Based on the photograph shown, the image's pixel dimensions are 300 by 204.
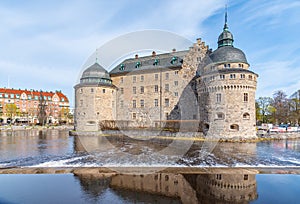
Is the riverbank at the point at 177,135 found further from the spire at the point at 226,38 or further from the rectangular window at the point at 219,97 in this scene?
the spire at the point at 226,38


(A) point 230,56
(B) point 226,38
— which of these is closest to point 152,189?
(A) point 230,56

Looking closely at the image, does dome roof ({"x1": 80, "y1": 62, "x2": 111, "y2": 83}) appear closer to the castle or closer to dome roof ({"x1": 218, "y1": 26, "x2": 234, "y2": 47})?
the castle

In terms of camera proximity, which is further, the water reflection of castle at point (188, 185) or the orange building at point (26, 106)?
the orange building at point (26, 106)

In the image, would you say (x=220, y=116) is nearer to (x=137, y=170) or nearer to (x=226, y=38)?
(x=226, y=38)

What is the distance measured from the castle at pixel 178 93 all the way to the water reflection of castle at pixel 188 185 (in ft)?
54.7

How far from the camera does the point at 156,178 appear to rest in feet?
30.0

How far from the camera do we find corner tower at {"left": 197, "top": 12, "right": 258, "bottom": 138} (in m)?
25.0

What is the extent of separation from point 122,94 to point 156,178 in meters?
32.2

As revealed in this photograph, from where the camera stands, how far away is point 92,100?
1362 inches

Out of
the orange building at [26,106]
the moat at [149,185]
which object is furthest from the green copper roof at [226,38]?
the orange building at [26,106]

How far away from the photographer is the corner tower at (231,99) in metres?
25.0

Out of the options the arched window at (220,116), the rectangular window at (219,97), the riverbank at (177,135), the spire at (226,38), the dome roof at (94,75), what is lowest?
the riverbank at (177,135)

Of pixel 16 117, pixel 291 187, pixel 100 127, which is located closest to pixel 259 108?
pixel 100 127

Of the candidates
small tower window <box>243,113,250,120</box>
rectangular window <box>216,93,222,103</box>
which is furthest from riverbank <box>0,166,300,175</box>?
rectangular window <box>216,93,222,103</box>
